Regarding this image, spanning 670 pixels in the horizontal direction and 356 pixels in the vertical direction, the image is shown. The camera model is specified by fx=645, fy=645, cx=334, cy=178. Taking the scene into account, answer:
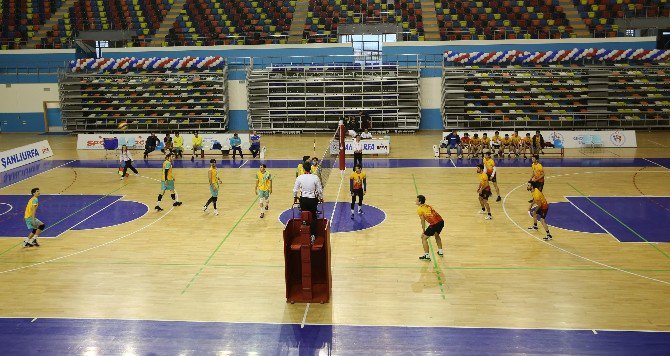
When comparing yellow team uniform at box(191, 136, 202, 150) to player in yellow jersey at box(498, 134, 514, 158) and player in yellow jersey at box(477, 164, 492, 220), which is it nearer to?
player in yellow jersey at box(498, 134, 514, 158)

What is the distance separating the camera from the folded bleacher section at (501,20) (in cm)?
3900

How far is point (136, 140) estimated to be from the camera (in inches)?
1284

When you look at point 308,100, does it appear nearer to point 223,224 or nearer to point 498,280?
point 223,224

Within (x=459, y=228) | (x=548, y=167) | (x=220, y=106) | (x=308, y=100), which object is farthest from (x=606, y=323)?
(x=220, y=106)

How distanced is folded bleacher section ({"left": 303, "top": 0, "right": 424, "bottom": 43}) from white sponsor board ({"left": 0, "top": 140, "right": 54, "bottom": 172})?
1708 cm

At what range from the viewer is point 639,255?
14812mm

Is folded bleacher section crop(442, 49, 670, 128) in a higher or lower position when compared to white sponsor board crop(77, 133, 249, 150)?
higher

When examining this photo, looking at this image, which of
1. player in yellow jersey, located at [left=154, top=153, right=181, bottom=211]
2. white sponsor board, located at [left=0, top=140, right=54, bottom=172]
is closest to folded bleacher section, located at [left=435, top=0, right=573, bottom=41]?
white sponsor board, located at [left=0, top=140, right=54, bottom=172]

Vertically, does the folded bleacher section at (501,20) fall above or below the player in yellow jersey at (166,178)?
above

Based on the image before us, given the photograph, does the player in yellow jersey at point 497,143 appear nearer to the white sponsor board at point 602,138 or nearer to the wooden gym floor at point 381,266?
the white sponsor board at point 602,138

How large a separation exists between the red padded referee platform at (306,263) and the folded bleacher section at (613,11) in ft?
105

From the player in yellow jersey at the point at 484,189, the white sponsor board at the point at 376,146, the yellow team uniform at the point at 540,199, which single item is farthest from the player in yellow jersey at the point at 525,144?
the yellow team uniform at the point at 540,199

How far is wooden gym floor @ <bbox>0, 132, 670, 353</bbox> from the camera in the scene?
1181cm

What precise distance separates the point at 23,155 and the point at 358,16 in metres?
22.0
